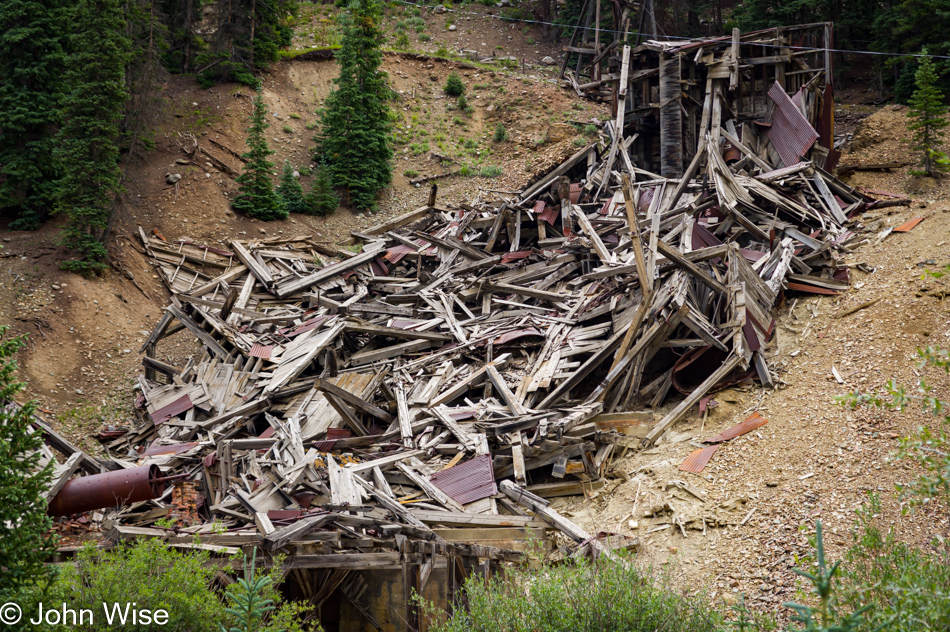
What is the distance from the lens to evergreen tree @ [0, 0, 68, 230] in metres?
21.6

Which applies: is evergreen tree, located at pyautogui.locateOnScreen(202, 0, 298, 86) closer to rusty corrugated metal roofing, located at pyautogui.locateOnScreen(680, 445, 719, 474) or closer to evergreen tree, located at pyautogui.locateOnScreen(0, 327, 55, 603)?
rusty corrugated metal roofing, located at pyautogui.locateOnScreen(680, 445, 719, 474)

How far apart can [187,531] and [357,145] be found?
2284cm

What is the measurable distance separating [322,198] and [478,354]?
16197 mm

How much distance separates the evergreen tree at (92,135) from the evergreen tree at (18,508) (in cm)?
1672

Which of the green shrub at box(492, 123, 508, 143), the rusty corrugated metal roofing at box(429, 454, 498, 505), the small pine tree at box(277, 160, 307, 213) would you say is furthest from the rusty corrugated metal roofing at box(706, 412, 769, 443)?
the green shrub at box(492, 123, 508, 143)

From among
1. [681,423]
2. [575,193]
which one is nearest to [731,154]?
[575,193]

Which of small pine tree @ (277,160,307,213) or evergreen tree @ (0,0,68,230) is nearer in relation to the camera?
evergreen tree @ (0,0,68,230)

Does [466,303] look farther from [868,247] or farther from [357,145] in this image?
[357,145]

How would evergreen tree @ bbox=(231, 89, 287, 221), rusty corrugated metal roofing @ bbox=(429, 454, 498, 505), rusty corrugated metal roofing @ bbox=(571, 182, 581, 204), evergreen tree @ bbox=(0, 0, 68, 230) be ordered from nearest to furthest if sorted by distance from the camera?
rusty corrugated metal roofing @ bbox=(429, 454, 498, 505), rusty corrugated metal roofing @ bbox=(571, 182, 581, 204), evergreen tree @ bbox=(0, 0, 68, 230), evergreen tree @ bbox=(231, 89, 287, 221)

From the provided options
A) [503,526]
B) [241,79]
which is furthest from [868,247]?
[241,79]

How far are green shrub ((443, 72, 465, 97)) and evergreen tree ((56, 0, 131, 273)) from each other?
64.7 ft

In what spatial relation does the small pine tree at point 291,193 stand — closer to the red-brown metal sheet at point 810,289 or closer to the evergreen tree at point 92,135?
the evergreen tree at point 92,135

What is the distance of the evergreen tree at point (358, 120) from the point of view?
1136 inches

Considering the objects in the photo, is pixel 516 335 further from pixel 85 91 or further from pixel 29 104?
pixel 29 104
